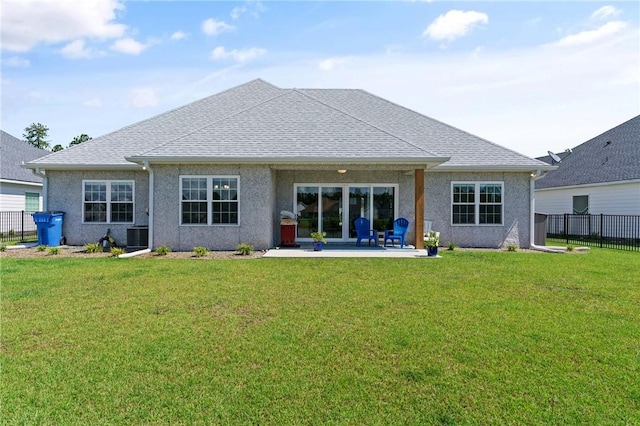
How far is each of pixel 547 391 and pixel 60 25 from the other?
42.3 feet

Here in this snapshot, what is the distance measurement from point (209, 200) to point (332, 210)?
4885 millimetres

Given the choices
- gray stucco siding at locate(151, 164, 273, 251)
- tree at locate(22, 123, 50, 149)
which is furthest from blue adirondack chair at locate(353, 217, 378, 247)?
tree at locate(22, 123, 50, 149)

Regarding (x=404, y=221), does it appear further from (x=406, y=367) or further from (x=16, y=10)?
(x=16, y=10)

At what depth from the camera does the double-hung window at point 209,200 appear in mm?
12672

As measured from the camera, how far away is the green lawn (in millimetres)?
2953

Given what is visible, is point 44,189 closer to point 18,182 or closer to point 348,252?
point 18,182

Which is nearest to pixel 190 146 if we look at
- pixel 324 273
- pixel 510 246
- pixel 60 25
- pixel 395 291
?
pixel 60 25

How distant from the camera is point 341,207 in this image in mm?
15070

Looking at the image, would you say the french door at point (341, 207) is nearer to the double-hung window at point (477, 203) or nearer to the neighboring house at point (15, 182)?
the double-hung window at point (477, 203)

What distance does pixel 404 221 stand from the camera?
44.1 feet

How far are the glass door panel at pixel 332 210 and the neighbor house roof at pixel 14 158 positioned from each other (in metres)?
17.2


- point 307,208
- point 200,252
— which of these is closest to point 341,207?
point 307,208

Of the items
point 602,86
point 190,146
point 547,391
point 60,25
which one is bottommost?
point 547,391

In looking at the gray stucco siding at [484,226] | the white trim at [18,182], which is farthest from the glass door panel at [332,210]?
the white trim at [18,182]
